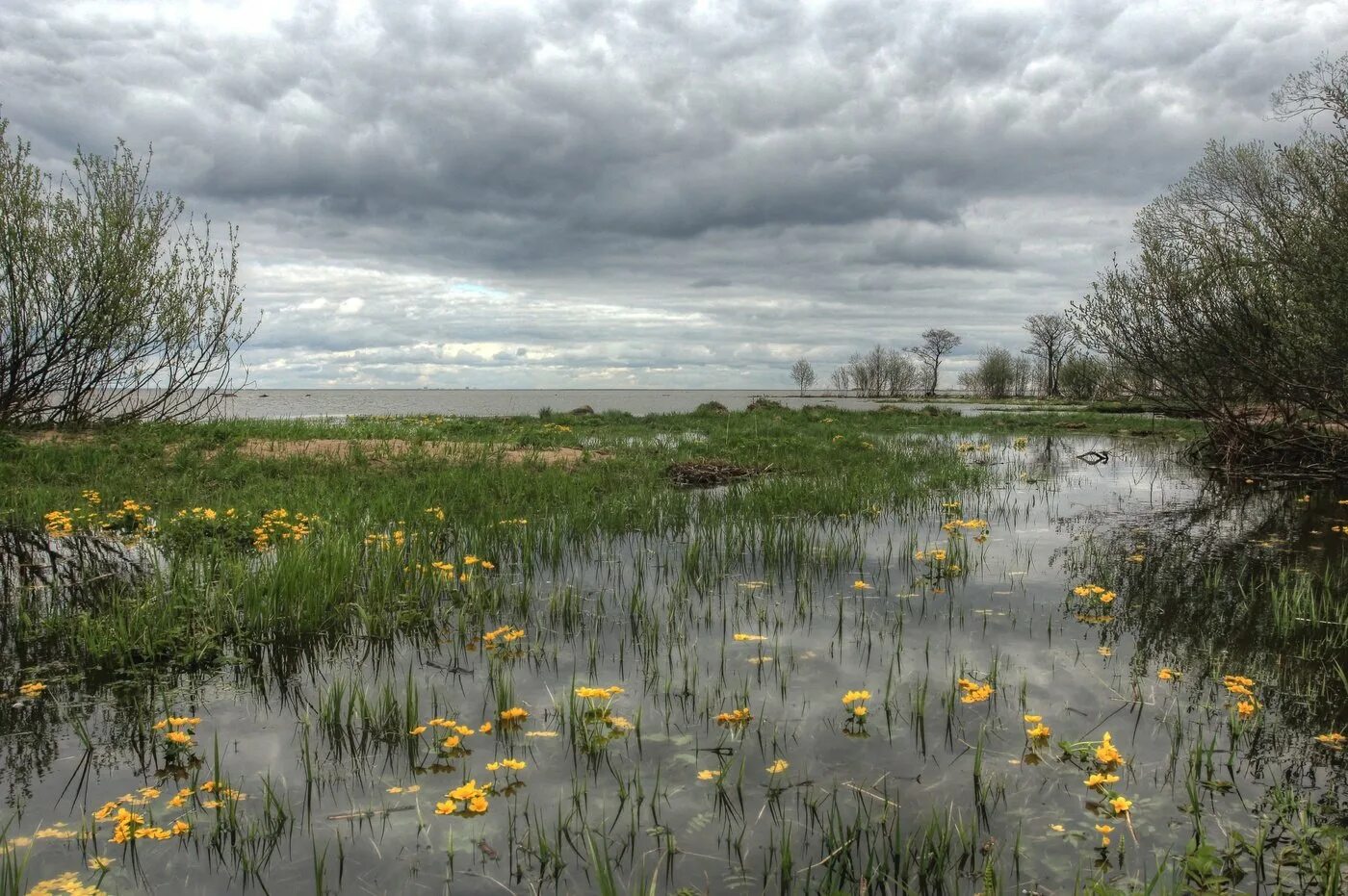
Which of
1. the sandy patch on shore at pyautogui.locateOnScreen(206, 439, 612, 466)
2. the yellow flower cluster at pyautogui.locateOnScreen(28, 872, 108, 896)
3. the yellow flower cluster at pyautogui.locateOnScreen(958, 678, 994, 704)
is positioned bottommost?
the yellow flower cluster at pyautogui.locateOnScreen(28, 872, 108, 896)

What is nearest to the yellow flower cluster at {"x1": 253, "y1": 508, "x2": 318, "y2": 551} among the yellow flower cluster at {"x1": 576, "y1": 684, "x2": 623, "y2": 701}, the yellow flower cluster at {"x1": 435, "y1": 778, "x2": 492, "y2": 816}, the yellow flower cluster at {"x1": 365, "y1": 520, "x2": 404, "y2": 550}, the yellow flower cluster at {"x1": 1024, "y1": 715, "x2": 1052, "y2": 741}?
the yellow flower cluster at {"x1": 365, "y1": 520, "x2": 404, "y2": 550}

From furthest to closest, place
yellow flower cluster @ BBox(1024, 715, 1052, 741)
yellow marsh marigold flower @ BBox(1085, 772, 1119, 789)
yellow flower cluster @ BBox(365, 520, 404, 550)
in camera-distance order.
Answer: yellow flower cluster @ BBox(365, 520, 404, 550)
yellow flower cluster @ BBox(1024, 715, 1052, 741)
yellow marsh marigold flower @ BBox(1085, 772, 1119, 789)

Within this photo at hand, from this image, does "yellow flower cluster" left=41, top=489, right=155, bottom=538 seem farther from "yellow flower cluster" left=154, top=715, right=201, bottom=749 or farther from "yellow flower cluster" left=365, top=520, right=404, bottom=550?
"yellow flower cluster" left=154, top=715, right=201, bottom=749

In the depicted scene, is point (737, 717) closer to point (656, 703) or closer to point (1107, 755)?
point (656, 703)

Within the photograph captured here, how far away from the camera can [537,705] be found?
481 cm

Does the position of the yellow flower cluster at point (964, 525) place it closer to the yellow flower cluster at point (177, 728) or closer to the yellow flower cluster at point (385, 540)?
the yellow flower cluster at point (385, 540)

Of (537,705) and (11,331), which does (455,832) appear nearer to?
(537,705)

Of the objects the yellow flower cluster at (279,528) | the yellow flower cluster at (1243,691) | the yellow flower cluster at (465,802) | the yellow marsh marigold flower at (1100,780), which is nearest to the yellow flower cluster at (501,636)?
the yellow flower cluster at (465,802)

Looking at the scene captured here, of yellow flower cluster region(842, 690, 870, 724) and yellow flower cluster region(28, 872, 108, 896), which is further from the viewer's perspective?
yellow flower cluster region(842, 690, 870, 724)

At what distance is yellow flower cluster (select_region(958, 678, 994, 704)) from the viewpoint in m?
4.57

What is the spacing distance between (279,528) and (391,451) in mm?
7131

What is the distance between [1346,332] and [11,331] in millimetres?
27338

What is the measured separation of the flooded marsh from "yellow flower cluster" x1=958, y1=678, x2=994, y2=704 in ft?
0.34

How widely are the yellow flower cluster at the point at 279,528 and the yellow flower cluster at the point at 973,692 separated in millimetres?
6843
